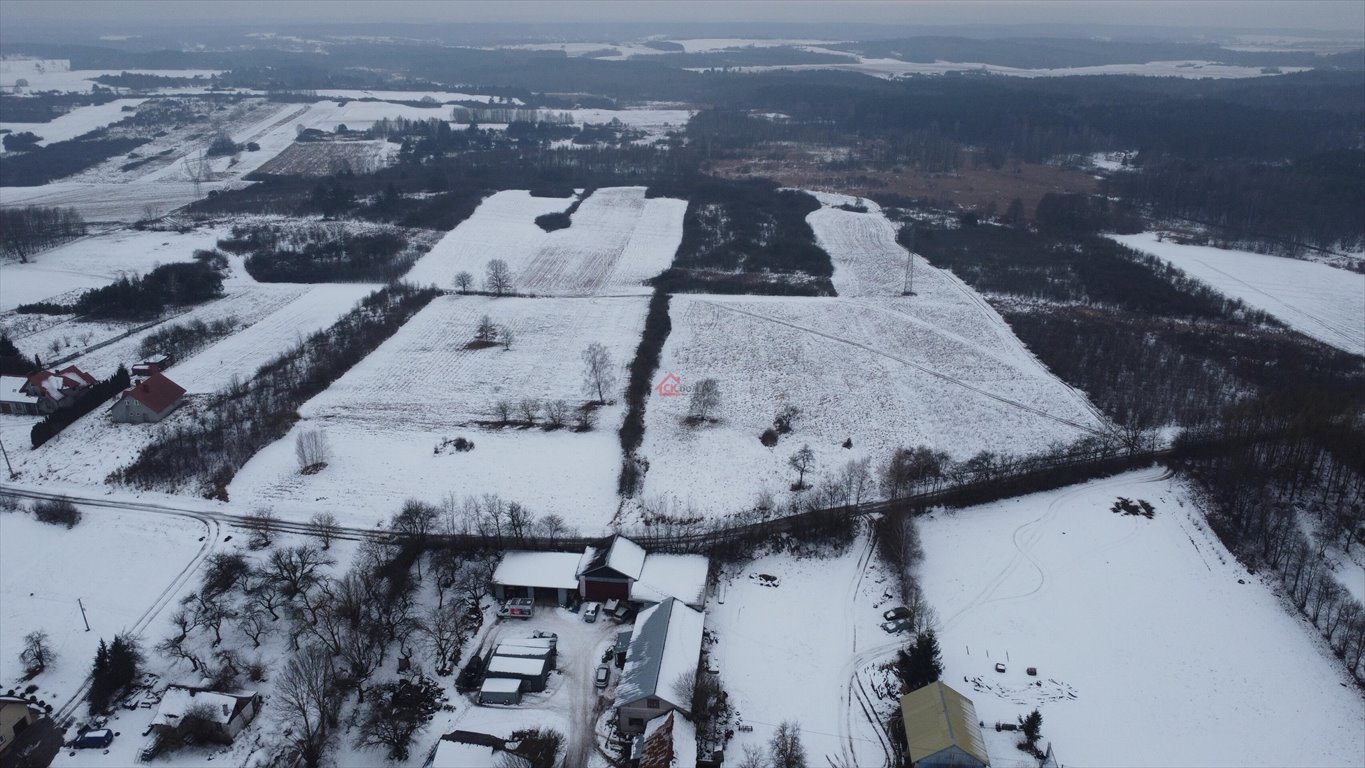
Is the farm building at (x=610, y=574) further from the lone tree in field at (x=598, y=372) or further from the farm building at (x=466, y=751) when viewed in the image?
the lone tree in field at (x=598, y=372)

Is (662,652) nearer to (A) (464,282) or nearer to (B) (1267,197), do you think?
(A) (464,282)

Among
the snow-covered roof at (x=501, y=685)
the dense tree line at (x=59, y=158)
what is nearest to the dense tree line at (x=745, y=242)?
the snow-covered roof at (x=501, y=685)

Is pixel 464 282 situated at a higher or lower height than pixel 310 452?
higher

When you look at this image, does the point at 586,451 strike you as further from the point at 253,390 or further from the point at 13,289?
the point at 13,289

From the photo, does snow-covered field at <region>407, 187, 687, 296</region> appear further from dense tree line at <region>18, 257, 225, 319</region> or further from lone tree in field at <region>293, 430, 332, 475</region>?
lone tree in field at <region>293, 430, 332, 475</region>

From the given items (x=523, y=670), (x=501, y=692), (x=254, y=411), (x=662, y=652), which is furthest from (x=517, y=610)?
(x=254, y=411)

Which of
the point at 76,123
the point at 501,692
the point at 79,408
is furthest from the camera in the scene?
the point at 76,123

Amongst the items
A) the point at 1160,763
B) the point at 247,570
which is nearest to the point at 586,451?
the point at 247,570

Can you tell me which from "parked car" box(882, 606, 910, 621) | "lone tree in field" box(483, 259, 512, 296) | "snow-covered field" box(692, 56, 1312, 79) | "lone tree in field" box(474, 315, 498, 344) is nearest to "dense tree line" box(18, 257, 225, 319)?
"lone tree in field" box(483, 259, 512, 296)

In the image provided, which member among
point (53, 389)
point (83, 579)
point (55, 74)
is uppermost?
point (55, 74)
